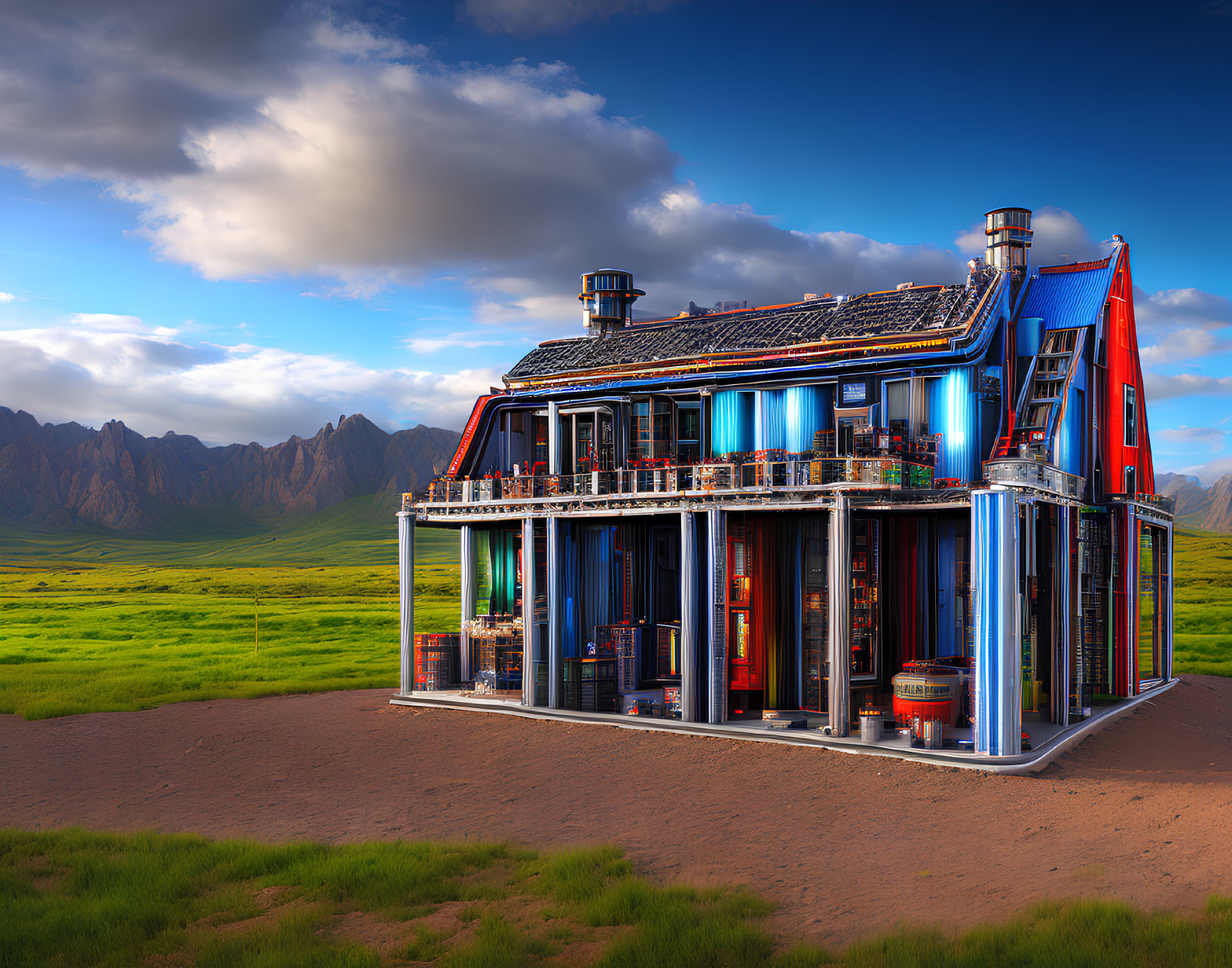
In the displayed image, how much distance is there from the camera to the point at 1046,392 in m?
24.2

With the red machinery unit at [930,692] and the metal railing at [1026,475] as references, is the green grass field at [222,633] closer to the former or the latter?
the red machinery unit at [930,692]

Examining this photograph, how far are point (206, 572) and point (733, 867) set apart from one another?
126m

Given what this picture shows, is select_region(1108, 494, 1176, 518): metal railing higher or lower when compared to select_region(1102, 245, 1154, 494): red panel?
lower

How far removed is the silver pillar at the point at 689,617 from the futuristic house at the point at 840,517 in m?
0.06

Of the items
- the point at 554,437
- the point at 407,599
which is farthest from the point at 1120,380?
the point at 407,599

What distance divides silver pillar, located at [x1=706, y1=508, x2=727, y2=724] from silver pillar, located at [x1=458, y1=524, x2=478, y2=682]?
1026cm

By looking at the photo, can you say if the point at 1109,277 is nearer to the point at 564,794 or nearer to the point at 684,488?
the point at 684,488

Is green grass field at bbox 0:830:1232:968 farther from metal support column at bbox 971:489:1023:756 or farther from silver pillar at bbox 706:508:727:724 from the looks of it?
silver pillar at bbox 706:508:727:724

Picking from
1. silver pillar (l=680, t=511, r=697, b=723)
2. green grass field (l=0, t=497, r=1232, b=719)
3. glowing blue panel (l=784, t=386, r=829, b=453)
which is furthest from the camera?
green grass field (l=0, t=497, r=1232, b=719)

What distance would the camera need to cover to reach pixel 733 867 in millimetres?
13711

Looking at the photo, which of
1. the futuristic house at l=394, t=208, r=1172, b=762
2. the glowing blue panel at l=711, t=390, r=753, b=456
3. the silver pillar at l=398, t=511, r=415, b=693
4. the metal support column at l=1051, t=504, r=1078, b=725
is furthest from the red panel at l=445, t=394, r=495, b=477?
the metal support column at l=1051, t=504, r=1078, b=725

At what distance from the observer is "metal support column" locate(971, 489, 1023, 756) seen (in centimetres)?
1873

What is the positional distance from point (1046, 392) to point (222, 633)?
47819mm

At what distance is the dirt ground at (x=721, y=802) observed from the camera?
13.0 metres
